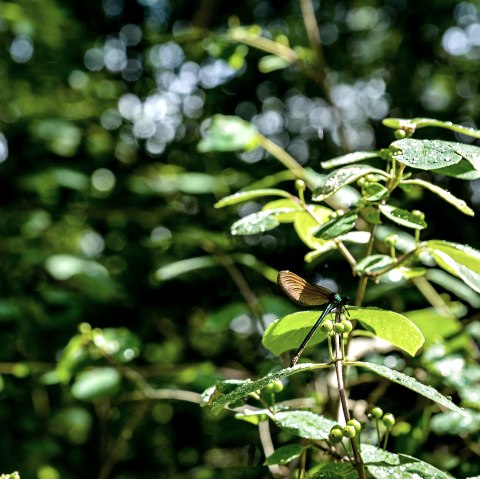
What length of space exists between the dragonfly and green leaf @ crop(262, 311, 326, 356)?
0.02m

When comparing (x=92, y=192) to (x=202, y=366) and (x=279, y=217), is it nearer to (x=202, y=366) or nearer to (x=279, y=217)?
(x=202, y=366)

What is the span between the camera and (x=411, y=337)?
661 mm

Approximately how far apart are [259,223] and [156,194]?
4.97ft

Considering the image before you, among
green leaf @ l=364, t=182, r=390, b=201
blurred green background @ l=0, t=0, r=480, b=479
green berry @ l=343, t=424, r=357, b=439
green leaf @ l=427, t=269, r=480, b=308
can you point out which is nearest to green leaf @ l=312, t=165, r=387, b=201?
green leaf @ l=364, t=182, r=390, b=201

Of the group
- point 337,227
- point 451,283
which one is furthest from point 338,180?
point 451,283

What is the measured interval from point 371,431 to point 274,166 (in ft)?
3.99

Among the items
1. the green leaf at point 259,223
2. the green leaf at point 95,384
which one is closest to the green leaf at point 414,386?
the green leaf at point 259,223

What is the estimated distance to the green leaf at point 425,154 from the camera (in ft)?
2.05

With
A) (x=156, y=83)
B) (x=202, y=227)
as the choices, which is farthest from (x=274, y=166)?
(x=156, y=83)

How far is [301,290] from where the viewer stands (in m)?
0.63

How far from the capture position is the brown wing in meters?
0.61

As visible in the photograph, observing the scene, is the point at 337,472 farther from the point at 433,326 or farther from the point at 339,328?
the point at 433,326

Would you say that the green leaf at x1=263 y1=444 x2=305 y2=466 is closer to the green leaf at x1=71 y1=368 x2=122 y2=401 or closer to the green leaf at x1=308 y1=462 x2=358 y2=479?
the green leaf at x1=308 y1=462 x2=358 y2=479

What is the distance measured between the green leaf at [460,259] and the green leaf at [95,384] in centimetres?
92
